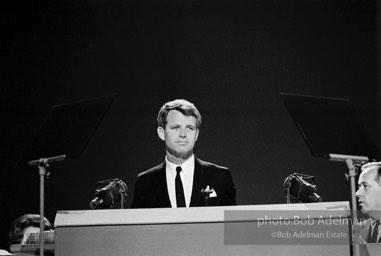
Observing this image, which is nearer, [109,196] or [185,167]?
[109,196]

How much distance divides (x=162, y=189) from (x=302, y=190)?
71 centimetres

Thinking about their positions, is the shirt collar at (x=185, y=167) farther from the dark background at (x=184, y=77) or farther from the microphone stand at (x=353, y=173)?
the microphone stand at (x=353, y=173)

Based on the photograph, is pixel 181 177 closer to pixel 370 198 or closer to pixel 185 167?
pixel 185 167

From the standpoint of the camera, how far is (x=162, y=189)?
334 cm

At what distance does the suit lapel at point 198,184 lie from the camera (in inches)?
129

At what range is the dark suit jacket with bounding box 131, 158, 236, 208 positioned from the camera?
3.28m

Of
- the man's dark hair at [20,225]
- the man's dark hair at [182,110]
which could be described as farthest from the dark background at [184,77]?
the man's dark hair at [182,110]

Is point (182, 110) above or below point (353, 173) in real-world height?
above

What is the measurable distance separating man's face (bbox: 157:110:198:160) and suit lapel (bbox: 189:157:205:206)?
9 cm

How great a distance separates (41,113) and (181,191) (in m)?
1.49

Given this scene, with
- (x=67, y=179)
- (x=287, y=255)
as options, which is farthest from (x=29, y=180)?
(x=287, y=255)

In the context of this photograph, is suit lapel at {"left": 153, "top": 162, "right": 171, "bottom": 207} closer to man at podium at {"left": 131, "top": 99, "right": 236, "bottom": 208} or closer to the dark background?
man at podium at {"left": 131, "top": 99, "right": 236, "bottom": 208}

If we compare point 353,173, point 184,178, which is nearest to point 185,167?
point 184,178

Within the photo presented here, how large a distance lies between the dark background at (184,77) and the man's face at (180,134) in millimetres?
851
